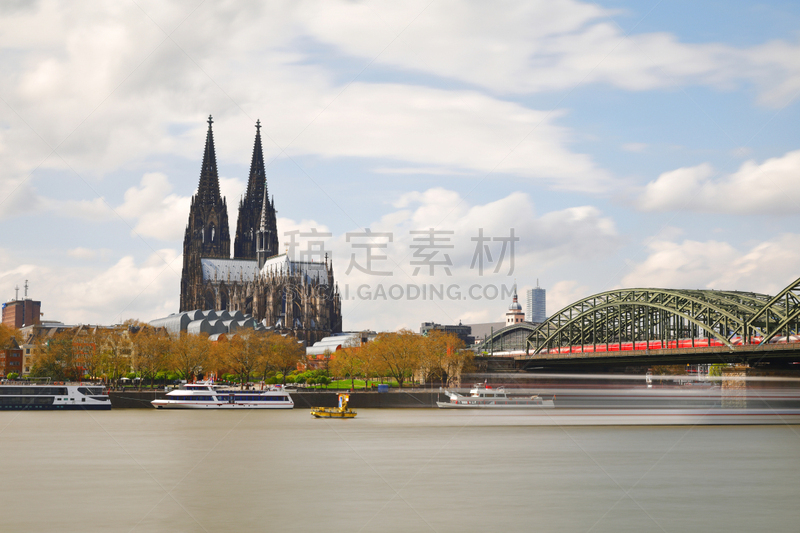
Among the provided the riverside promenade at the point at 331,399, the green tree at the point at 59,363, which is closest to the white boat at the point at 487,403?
the riverside promenade at the point at 331,399

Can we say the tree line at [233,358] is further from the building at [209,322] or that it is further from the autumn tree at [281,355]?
the building at [209,322]

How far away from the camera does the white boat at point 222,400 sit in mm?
91562

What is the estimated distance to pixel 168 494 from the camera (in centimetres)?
2691

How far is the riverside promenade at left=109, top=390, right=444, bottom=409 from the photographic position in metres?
95.1

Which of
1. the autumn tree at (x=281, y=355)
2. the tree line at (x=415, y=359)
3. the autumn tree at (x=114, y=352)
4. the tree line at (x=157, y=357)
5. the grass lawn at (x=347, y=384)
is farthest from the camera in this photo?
the autumn tree at (x=281, y=355)

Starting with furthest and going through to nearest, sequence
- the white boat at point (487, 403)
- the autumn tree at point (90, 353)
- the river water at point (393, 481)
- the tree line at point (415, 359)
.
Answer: the tree line at point (415, 359) < the autumn tree at point (90, 353) < the white boat at point (487, 403) < the river water at point (393, 481)

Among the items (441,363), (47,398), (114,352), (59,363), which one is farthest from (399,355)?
(47,398)

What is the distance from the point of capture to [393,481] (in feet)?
100

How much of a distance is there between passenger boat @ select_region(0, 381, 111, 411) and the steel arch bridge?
5883cm

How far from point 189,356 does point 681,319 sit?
218 feet

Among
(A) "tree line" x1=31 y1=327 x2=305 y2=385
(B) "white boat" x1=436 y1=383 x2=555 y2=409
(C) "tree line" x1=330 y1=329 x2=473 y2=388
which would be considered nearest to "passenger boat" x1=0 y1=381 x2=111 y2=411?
(A) "tree line" x1=31 y1=327 x2=305 y2=385

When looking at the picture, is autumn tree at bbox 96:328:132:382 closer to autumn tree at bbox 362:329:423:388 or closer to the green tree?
the green tree

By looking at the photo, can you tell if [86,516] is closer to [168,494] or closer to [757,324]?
[168,494]

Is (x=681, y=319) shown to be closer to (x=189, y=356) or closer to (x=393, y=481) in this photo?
(x=189, y=356)
